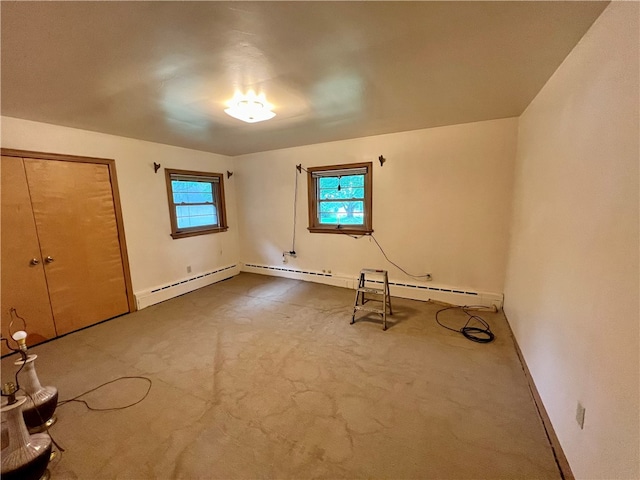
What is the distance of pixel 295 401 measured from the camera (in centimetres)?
195

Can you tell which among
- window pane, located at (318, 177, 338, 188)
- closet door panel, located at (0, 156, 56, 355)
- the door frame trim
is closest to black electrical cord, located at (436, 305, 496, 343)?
window pane, located at (318, 177, 338, 188)

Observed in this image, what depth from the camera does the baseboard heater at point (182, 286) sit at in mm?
3736

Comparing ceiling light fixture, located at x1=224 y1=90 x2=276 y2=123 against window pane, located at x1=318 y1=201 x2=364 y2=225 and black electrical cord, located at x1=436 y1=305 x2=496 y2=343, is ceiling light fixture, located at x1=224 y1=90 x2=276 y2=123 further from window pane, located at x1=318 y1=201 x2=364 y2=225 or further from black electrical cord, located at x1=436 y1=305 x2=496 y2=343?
black electrical cord, located at x1=436 y1=305 x2=496 y2=343

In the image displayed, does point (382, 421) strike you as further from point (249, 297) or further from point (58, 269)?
point (58, 269)

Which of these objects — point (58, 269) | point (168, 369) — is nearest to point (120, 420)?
point (168, 369)

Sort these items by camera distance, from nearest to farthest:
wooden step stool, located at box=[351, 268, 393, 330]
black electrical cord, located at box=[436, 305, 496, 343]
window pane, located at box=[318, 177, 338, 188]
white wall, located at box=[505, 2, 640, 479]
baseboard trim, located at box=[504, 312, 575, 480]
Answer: white wall, located at box=[505, 2, 640, 479] → baseboard trim, located at box=[504, 312, 575, 480] → black electrical cord, located at box=[436, 305, 496, 343] → wooden step stool, located at box=[351, 268, 393, 330] → window pane, located at box=[318, 177, 338, 188]

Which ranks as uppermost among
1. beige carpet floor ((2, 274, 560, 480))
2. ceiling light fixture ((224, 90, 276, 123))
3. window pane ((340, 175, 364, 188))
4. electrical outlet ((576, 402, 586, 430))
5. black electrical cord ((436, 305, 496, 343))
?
ceiling light fixture ((224, 90, 276, 123))

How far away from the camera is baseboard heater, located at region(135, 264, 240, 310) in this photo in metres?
3.74

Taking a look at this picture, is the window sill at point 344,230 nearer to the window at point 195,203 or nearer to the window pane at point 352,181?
the window pane at point 352,181

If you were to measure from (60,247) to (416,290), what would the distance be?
14.4 ft

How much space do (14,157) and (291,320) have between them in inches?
127

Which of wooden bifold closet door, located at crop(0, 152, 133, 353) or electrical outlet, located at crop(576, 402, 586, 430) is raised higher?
wooden bifold closet door, located at crop(0, 152, 133, 353)

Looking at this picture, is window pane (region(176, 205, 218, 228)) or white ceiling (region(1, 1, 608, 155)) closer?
white ceiling (region(1, 1, 608, 155))

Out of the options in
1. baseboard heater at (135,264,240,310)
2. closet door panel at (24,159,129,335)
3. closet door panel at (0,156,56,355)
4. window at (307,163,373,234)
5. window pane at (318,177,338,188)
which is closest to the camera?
closet door panel at (0,156,56,355)
